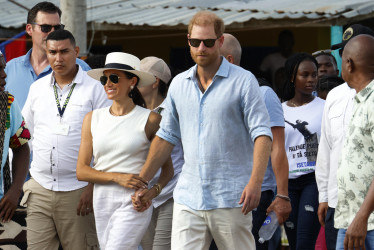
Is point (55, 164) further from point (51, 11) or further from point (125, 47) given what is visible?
point (125, 47)

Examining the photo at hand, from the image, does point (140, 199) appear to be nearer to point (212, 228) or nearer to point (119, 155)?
point (119, 155)

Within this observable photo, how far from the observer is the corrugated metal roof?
490 inches

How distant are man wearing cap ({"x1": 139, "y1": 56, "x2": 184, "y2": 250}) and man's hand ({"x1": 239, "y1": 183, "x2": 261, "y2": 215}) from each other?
5.01ft

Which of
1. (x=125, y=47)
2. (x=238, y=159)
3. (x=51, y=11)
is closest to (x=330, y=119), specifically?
(x=238, y=159)

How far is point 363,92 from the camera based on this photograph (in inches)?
205

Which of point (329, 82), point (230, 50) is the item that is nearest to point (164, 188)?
point (230, 50)

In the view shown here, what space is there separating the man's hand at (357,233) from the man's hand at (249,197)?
0.75 metres

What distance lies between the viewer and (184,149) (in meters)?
5.94

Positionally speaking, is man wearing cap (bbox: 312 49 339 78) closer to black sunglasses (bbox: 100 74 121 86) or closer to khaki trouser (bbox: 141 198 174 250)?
khaki trouser (bbox: 141 198 174 250)

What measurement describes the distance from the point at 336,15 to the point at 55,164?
6.52 meters

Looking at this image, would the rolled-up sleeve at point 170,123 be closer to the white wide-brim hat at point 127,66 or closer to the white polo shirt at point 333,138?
the white wide-brim hat at point 127,66

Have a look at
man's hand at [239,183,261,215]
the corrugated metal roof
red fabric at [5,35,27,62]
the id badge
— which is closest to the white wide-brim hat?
the id badge

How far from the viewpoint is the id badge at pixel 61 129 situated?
23.3 feet

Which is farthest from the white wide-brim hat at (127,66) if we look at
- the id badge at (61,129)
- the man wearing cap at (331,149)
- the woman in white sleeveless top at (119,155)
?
the man wearing cap at (331,149)
